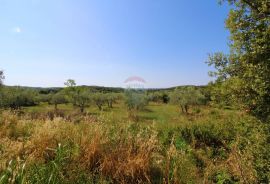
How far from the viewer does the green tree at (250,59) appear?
14.9 feet

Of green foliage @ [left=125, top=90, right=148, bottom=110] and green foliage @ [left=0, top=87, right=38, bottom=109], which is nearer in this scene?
green foliage @ [left=0, top=87, right=38, bottom=109]

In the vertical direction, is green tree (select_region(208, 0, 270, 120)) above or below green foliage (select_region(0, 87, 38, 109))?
above

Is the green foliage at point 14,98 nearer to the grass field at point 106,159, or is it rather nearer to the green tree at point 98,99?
the green tree at point 98,99

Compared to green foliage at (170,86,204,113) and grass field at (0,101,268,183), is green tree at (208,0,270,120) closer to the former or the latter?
grass field at (0,101,268,183)

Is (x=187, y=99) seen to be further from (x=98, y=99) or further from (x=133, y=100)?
(x=98, y=99)

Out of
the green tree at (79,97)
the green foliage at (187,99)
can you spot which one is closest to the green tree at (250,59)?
the green foliage at (187,99)

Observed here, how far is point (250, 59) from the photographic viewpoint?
A: 5.07 metres

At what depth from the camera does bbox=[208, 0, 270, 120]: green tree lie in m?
4.55

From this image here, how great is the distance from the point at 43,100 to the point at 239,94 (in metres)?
59.0

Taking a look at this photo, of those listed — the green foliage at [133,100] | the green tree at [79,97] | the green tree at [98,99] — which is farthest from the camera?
the green tree at [98,99]

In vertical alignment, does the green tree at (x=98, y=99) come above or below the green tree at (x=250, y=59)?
Answer: below

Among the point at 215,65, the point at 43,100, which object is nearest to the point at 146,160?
the point at 215,65

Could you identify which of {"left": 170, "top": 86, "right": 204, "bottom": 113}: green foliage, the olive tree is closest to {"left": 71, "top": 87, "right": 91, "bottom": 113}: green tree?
the olive tree

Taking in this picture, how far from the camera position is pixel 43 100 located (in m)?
57.0
